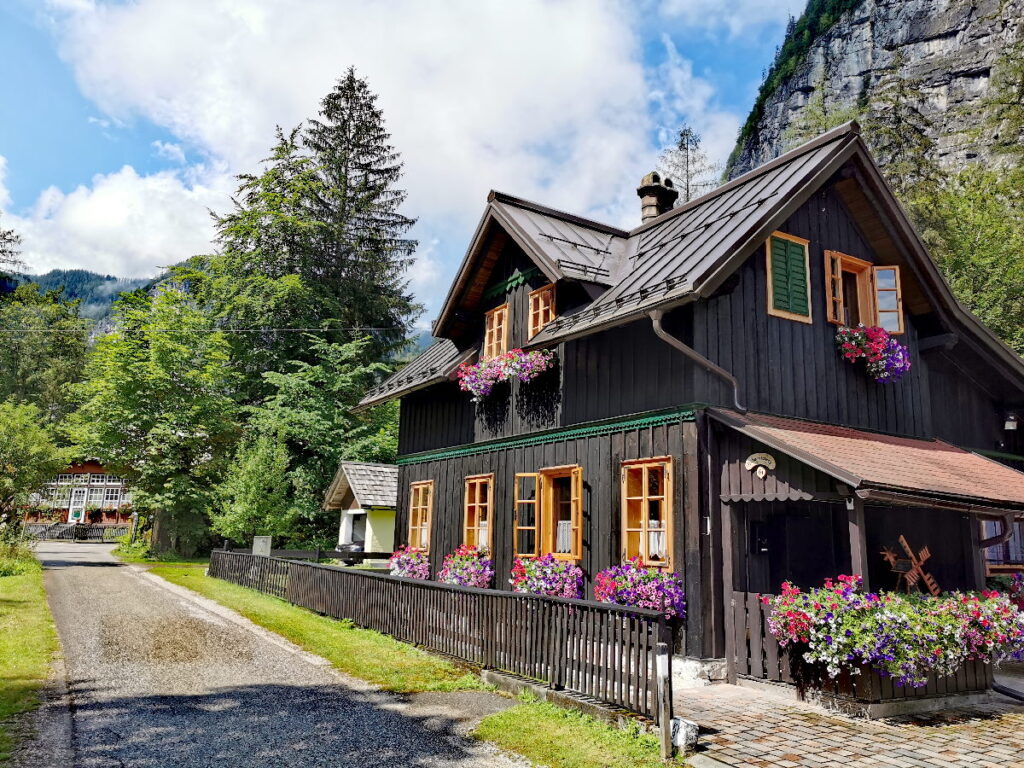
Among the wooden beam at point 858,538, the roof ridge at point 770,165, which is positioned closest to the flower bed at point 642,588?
the wooden beam at point 858,538

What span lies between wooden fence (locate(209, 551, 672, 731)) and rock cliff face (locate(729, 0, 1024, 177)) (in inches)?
2345

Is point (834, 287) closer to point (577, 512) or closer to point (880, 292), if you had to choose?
point (880, 292)

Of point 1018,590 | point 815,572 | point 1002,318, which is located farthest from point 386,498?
point 1002,318

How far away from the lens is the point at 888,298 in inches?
526

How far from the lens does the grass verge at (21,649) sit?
7.66 meters

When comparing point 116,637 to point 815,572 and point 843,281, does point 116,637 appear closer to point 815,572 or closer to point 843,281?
point 815,572

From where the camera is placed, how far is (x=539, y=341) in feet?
42.1

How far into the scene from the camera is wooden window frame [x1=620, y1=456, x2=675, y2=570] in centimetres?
1086

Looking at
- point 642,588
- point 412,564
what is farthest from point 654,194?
point 412,564

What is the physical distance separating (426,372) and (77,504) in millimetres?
62284

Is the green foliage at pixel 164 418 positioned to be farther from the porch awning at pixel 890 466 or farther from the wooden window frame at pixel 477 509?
the porch awning at pixel 890 466

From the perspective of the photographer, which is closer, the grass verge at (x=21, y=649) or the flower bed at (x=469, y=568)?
the grass verge at (x=21, y=649)

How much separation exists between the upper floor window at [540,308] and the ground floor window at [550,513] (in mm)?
2809

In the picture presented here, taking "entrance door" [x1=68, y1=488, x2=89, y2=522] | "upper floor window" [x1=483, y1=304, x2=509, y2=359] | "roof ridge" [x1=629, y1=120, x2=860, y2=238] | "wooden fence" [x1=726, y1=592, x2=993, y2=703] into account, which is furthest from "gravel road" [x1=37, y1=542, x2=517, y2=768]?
"entrance door" [x1=68, y1=488, x2=89, y2=522]
